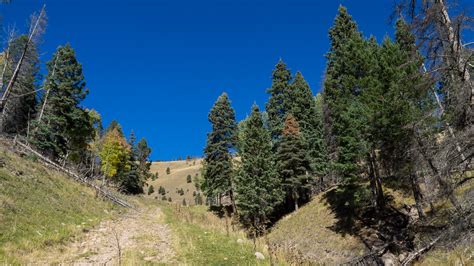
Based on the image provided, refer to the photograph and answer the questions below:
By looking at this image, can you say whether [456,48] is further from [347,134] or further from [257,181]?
[257,181]

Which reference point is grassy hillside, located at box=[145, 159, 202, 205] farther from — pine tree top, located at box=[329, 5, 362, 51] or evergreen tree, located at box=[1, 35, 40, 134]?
pine tree top, located at box=[329, 5, 362, 51]

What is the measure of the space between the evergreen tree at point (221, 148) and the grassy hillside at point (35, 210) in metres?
18.0

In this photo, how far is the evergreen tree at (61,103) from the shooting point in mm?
32656

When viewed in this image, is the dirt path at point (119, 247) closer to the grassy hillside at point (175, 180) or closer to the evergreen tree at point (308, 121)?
the evergreen tree at point (308, 121)

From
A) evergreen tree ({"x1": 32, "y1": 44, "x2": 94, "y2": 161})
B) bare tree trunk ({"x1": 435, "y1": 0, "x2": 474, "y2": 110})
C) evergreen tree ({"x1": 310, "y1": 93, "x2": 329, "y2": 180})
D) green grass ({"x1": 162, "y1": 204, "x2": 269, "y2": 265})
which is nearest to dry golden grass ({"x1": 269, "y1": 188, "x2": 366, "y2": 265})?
evergreen tree ({"x1": 310, "y1": 93, "x2": 329, "y2": 180})

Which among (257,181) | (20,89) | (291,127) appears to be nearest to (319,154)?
(291,127)

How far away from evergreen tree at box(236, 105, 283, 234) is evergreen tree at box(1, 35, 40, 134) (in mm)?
19001

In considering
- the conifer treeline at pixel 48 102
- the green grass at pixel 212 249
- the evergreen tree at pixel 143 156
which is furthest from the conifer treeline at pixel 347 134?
the evergreen tree at pixel 143 156

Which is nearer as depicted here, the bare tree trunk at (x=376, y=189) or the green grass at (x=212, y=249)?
the green grass at (x=212, y=249)

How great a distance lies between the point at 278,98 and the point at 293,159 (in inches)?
332

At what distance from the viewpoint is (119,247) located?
6875mm

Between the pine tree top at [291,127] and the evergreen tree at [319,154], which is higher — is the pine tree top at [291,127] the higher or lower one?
the higher one

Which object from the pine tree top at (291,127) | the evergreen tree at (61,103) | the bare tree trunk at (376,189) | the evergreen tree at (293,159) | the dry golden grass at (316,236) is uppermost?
the evergreen tree at (61,103)

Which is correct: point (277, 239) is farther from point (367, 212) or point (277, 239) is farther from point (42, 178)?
point (42, 178)
